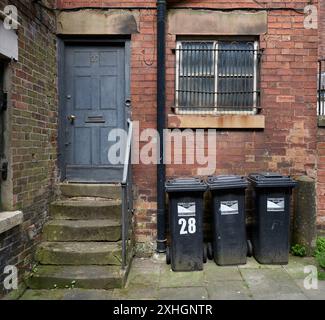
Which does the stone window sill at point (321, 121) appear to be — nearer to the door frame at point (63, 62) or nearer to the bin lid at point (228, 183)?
the bin lid at point (228, 183)

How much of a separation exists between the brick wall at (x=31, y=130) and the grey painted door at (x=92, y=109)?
1.05 feet

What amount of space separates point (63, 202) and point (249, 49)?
3586 mm

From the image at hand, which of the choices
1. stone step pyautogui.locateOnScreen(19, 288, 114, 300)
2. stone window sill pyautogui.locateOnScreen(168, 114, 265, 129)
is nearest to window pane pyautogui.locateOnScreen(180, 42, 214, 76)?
stone window sill pyautogui.locateOnScreen(168, 114, 265, 129)

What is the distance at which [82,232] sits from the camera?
16.3ft

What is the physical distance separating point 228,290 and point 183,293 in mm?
520

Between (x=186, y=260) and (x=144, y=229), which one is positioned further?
(x=144, y=229)

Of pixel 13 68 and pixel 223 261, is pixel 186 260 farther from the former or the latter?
pixel 13 68

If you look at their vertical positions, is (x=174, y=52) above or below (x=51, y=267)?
above

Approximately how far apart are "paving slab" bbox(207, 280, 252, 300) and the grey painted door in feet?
7.50

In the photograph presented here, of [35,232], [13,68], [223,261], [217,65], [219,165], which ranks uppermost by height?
[217,65]

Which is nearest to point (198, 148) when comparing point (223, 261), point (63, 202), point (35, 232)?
point (223, 261)

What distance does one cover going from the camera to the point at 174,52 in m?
5.61

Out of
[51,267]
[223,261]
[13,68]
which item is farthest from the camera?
[223,261]

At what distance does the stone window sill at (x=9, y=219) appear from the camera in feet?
12.7
